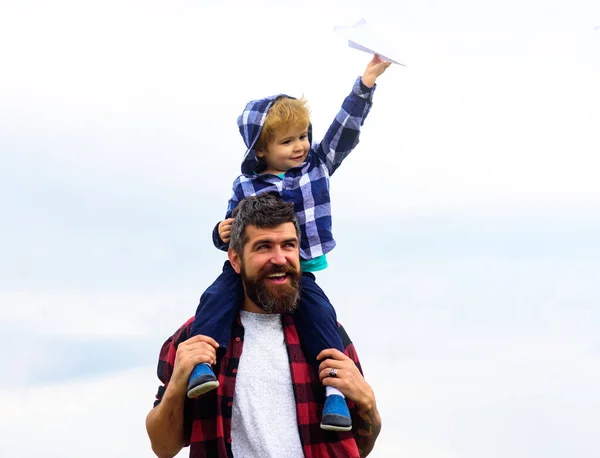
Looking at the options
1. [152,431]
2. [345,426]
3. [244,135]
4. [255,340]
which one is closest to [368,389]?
[345,426]

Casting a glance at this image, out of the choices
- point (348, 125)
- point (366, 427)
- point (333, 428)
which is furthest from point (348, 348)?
point (348, 125)

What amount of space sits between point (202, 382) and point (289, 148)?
1795mm

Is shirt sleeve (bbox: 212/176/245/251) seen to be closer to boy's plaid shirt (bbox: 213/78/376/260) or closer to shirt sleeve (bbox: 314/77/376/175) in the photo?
boy's plaid shirt (bbox: 213/78/376/260)

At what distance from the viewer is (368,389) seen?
6.11 metres

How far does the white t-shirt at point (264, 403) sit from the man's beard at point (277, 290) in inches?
8.4

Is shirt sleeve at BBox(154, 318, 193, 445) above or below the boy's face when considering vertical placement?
below

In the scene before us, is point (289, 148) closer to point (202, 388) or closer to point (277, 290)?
point (277, 290)

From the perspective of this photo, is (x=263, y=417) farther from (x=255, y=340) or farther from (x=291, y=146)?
(x=291, y=146)

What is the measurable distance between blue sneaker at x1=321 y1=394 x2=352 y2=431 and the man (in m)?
0.10

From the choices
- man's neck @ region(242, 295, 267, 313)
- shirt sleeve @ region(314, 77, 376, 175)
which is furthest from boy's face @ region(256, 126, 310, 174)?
man's neck @ region(242, 295, 267, 313)

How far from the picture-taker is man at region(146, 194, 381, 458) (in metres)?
5.86

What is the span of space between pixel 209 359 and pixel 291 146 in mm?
1644

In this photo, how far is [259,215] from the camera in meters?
6.21

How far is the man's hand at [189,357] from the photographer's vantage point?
5836 millimetres
